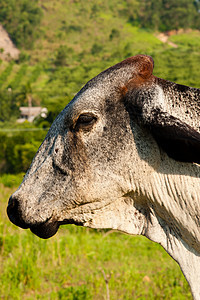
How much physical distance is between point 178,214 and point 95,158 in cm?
47

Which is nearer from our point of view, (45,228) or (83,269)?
(45,228)

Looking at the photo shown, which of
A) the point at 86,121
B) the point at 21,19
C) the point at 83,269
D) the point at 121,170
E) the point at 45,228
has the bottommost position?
the point at 21,19

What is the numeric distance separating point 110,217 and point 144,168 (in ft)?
1.12

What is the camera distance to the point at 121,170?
1.86 meters

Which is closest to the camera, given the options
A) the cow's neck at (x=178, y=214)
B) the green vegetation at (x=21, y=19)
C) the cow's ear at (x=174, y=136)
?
the cow's ear at (x=174, y=136)

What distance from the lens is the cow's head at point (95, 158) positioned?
1.83m

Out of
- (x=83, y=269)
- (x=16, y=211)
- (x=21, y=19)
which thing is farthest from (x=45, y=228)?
(x=21, y=19)

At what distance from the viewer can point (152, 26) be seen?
8362 cm

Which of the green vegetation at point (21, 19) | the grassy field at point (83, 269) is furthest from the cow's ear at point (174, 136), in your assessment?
the green vegetation at point (21, 19)

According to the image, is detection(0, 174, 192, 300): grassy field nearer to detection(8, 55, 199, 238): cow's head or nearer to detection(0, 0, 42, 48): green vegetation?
detection(8, 55, 199, 238): cow's head

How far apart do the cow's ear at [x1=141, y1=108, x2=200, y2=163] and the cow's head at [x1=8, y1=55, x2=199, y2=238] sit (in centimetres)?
10

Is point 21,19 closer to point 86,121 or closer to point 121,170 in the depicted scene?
point 86,121

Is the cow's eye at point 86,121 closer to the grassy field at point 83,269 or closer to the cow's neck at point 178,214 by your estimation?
the cow's neck at point 178,214

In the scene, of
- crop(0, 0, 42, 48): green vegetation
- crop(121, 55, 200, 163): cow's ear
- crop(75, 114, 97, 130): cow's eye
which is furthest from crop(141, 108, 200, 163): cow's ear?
crop(0, 0, 42, 48): green vegetation
